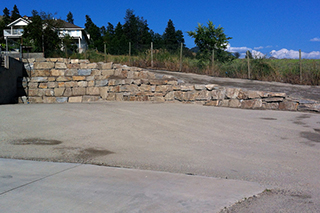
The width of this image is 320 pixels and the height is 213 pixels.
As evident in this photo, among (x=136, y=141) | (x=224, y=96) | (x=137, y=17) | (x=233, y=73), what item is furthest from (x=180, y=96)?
(x=137, y=17)

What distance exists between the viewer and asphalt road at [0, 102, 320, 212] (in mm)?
4387

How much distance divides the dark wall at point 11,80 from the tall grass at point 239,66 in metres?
6.02

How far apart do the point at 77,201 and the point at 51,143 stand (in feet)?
11.9

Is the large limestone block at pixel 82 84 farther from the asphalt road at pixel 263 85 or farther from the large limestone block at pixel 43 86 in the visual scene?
the asphalt road at pixel 263 85

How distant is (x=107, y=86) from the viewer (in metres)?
15.1

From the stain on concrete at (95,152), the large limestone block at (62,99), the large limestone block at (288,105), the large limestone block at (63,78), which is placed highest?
the large limestone block at (63,78)

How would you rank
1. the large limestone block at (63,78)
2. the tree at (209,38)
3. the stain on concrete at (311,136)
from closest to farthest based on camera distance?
the stain on concrete at (311,136)
the large limestone block at (63,78)
the tree at (209,38)

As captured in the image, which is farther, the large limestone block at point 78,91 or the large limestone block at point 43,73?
the large limestone block at point 43,73

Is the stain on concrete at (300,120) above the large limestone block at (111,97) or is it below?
below

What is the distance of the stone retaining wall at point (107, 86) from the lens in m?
13.5

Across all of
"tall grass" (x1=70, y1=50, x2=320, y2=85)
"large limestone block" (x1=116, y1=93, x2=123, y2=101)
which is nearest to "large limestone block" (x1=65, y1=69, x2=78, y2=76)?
"large limestone block" (x1=116, y1=93, x2=123, y2=101)

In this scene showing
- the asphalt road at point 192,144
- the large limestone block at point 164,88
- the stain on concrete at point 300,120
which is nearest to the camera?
the asphalt road at point 192,144

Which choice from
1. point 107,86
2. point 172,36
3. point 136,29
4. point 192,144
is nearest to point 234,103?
point 107,86

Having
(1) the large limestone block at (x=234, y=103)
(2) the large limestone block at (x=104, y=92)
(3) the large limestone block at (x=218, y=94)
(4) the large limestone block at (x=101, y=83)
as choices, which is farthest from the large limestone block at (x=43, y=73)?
(1) the large limestone block at (x=234, y=103)
